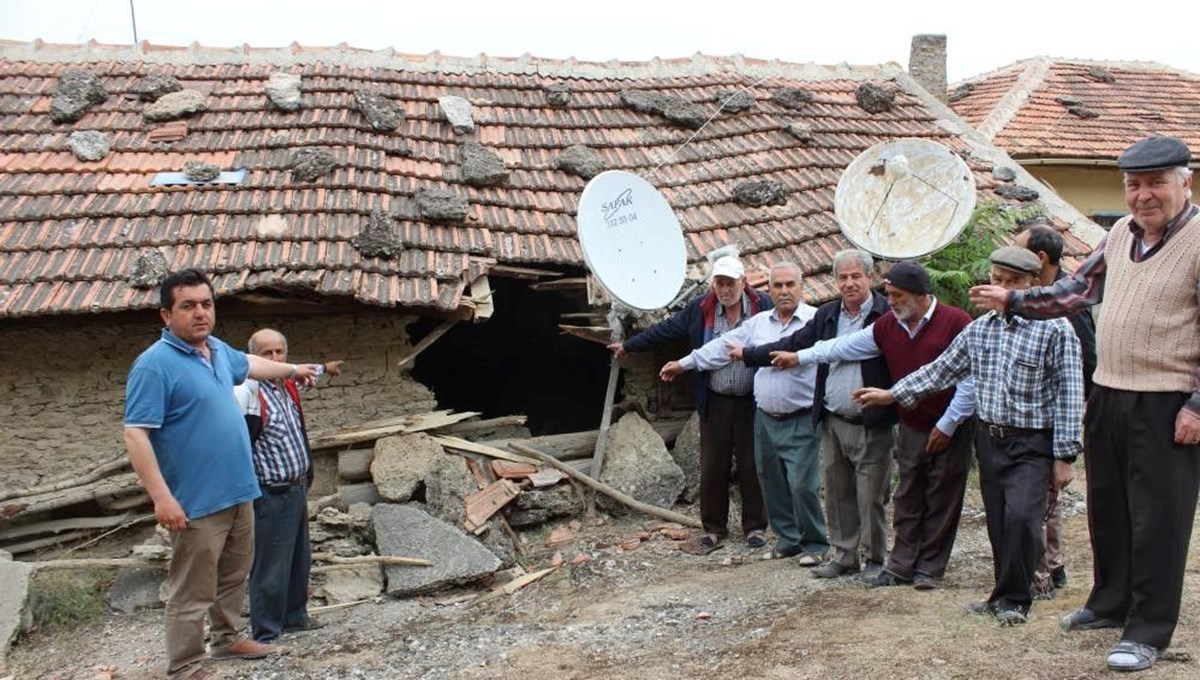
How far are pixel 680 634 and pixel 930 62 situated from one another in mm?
10631

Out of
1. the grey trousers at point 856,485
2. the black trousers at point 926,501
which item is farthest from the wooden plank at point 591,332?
the black trousers at point 926,501

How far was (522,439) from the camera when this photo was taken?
840cm

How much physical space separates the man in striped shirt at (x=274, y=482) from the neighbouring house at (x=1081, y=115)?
11103 millimetres

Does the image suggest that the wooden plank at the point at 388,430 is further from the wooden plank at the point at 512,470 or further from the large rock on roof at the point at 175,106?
the large rock on roof at the point at 175,106

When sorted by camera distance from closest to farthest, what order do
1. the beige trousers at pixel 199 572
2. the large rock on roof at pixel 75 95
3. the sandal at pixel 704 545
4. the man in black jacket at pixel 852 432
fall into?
the beige trousers at pixel 199 572
the man in black jacket at pixel 852 432
the sandal at pixel 704 545
the large rock on roof at pixel 75 95

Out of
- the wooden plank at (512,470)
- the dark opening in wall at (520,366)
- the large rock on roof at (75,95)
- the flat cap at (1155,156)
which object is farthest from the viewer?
the dark opening in wall at (520,366)

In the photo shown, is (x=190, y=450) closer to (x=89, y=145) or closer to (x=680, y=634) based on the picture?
(x=680, y=634)

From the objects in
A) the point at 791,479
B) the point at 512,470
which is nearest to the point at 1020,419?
the point at 791,479

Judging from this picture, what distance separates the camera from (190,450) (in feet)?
15.2

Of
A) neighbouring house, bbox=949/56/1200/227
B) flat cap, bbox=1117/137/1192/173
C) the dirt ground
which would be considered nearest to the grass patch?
the dirt ground

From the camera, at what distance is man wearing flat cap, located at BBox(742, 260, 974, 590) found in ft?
16.8

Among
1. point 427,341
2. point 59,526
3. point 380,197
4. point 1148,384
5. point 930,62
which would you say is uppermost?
point 930,62

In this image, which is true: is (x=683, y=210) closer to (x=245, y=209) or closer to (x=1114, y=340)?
(x=245, y=209)

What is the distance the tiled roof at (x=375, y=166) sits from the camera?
24.8 feet
